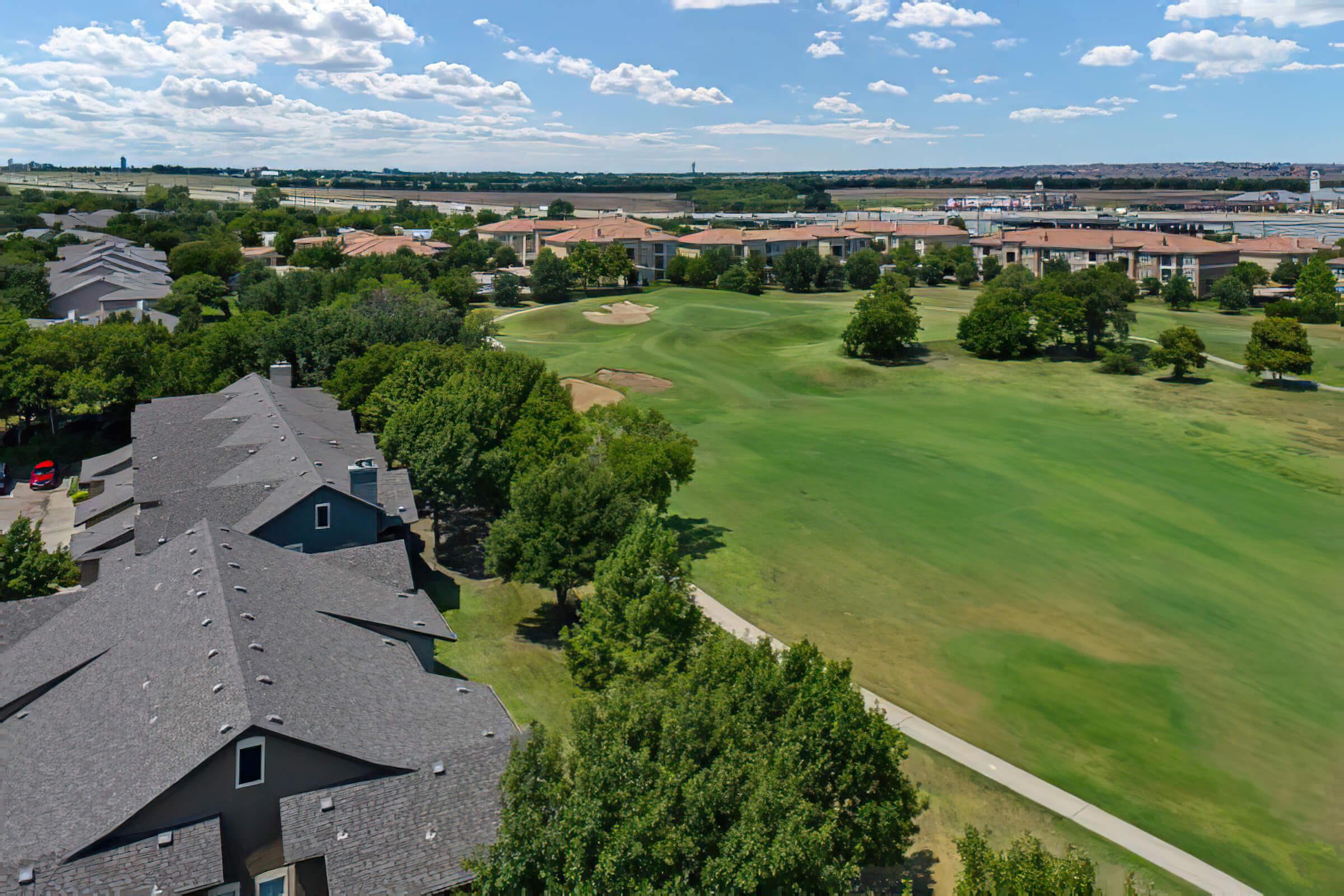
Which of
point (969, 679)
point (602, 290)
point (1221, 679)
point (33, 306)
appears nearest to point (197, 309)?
point (33, 306)

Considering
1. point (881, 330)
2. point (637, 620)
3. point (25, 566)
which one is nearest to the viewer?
point (637, 620)

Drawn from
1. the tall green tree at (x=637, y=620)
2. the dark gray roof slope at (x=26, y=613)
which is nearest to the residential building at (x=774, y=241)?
the tall green tree at (x=637, y=620)

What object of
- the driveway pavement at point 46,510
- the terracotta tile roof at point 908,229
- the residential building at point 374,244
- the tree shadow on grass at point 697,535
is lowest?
the tree shadow on grass at point 697,535

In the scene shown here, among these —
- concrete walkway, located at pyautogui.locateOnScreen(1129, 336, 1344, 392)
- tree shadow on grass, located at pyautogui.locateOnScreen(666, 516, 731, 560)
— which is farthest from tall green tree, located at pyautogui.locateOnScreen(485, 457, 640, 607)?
concrete walkway, located at pyautogui.locateOnScreen(1129, 336, 1344, 392)

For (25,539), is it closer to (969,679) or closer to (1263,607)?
(969,679)

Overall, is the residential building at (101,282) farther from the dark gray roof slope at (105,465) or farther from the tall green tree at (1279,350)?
the tall green tree at (1279,350)

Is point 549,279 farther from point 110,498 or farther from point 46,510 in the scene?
point 110,498

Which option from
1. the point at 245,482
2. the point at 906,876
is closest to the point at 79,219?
the point at 245,482
